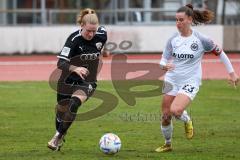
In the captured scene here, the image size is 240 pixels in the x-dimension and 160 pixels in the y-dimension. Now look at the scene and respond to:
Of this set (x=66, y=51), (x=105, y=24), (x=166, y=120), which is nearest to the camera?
(x=66, y=51)

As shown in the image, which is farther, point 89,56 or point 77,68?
point 89,56

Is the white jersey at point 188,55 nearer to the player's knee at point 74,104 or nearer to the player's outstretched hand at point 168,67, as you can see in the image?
the player's outstretched hand at point 168,67

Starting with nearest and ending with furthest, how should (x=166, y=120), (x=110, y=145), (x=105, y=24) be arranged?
(x=110, y=145) → (x=166, y=120) → (x=105, y=24)

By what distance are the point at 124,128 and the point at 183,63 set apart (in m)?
3.42

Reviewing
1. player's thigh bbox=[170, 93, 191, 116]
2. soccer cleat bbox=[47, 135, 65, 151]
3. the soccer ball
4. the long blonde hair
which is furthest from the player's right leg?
the long blonde hair

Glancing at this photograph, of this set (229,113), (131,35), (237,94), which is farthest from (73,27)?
(229,113)

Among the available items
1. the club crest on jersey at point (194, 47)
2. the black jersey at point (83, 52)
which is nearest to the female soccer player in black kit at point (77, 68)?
the black jersey at point (83, 52)

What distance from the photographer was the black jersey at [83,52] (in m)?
10.6

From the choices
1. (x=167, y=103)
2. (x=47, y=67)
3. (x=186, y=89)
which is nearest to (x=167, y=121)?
(x=167, y=103)

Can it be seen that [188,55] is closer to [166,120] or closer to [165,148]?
[166,120]

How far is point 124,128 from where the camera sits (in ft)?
45.5

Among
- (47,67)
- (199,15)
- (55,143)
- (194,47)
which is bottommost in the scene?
(47,67)

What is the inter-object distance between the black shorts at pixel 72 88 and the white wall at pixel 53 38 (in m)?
23.7

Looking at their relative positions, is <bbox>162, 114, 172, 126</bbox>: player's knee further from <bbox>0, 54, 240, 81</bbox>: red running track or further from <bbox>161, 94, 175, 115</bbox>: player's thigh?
<bbox>0, 54, 240, 81</bbox>: red running track
